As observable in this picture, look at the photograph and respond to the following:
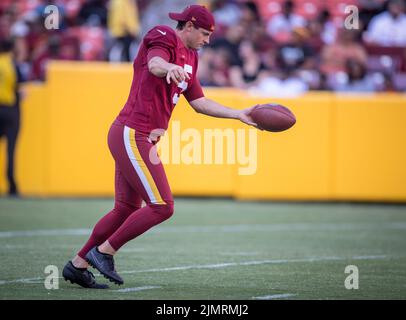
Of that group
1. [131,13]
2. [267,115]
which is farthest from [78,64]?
[267,115]

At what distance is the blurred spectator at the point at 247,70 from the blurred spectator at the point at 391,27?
2259 millimetres

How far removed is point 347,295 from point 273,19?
11.5 m

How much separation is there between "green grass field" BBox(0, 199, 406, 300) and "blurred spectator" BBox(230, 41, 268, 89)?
2511 mm

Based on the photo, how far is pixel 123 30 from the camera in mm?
16469

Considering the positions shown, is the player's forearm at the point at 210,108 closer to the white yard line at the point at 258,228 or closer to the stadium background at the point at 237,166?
the stadium background at the point at 237,166

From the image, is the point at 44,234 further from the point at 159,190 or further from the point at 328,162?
the point at 328,162

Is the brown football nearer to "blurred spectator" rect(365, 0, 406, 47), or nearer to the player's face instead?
the player's face

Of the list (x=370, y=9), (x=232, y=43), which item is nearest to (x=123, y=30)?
(x=232, y=43)

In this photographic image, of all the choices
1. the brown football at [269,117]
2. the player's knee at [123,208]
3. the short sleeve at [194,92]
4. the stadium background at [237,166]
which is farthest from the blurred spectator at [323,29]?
the player's knee at [123,208]

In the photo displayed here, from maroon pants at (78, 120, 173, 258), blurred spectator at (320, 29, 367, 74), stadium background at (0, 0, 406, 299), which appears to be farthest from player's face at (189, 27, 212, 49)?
blurred spectator at (320, 29, 367, 74)

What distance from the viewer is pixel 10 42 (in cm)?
1394

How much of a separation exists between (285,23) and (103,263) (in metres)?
11.3

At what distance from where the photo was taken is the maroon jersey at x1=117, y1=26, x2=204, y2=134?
6.65m
